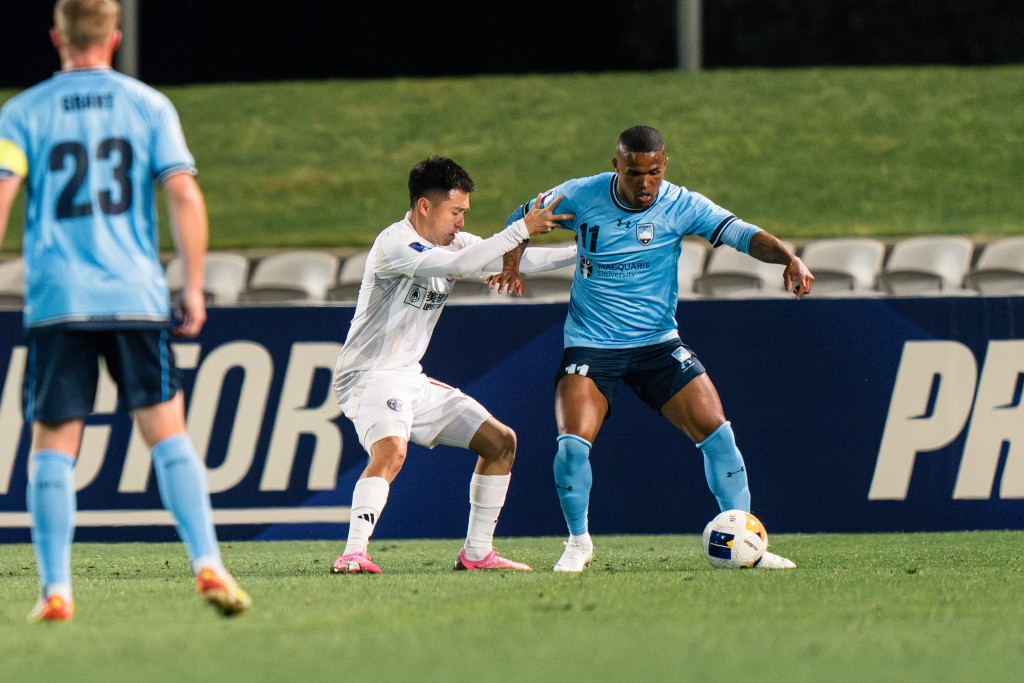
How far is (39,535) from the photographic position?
15.9ft

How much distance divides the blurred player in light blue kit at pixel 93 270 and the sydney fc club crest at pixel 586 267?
281 centimetres

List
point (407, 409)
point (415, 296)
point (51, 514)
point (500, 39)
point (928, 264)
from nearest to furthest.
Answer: point (51, 514) → point (407, 409) → point (415, 296) → point (928, 264) → point (500, 39)

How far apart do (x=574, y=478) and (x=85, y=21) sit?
319cm

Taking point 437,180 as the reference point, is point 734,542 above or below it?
below

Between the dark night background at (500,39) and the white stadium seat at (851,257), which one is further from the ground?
the dark night background at (500,39)

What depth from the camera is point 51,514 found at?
15.8 ft

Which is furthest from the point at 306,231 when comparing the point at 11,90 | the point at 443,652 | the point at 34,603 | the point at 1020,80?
the point at 443,652

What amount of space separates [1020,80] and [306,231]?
10256 mm

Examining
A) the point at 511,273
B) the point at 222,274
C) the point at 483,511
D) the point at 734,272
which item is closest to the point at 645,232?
the point at 511,273

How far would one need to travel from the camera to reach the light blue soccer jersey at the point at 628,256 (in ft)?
23.7

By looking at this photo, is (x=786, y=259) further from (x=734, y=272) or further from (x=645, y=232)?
(x=734, y=272)

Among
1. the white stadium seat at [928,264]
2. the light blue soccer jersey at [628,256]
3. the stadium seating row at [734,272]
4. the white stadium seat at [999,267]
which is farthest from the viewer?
the white stadium seat at [928,264]

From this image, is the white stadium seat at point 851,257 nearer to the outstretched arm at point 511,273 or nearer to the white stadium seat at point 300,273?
the white stadium seat at point 300,273

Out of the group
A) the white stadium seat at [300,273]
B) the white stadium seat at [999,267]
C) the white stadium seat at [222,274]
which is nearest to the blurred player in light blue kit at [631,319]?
the white stadium seat at [999,267]
